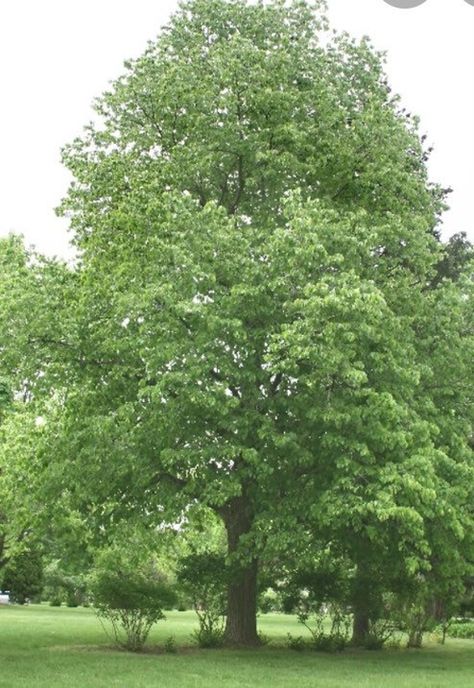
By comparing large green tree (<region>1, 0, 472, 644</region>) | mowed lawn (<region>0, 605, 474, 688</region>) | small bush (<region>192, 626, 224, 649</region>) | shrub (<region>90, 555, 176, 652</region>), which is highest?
large green tree (<region>1, 0, 472, 644</region>)

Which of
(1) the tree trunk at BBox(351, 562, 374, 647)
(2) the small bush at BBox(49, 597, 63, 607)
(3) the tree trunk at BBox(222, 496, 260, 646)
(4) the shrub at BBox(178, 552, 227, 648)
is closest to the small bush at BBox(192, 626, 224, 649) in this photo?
(4) the shrub at BBox(178, 552, 227, 648)

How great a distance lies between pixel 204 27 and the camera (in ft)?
84.4

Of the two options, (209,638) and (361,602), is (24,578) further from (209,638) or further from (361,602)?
(361,602)

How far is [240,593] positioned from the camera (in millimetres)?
24031

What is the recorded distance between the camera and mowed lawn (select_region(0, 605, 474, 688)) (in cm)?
1630

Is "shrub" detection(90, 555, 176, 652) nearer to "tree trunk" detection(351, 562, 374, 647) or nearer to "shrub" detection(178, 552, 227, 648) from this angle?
"shrub" detection(178, 552, 227, 648)

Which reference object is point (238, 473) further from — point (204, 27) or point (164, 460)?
point (204, 27)

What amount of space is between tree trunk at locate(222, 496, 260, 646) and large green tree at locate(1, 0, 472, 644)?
56mm

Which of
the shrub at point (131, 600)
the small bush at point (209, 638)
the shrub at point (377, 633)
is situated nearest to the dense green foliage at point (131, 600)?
the shrub at point (131, 600)

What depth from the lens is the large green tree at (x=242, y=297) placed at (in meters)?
19.2

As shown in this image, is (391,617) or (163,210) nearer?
(163,210)

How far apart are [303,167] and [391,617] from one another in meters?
13.8

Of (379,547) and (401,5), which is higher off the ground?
(401,5)

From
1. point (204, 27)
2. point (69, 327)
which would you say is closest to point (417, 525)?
point (69, 327)
